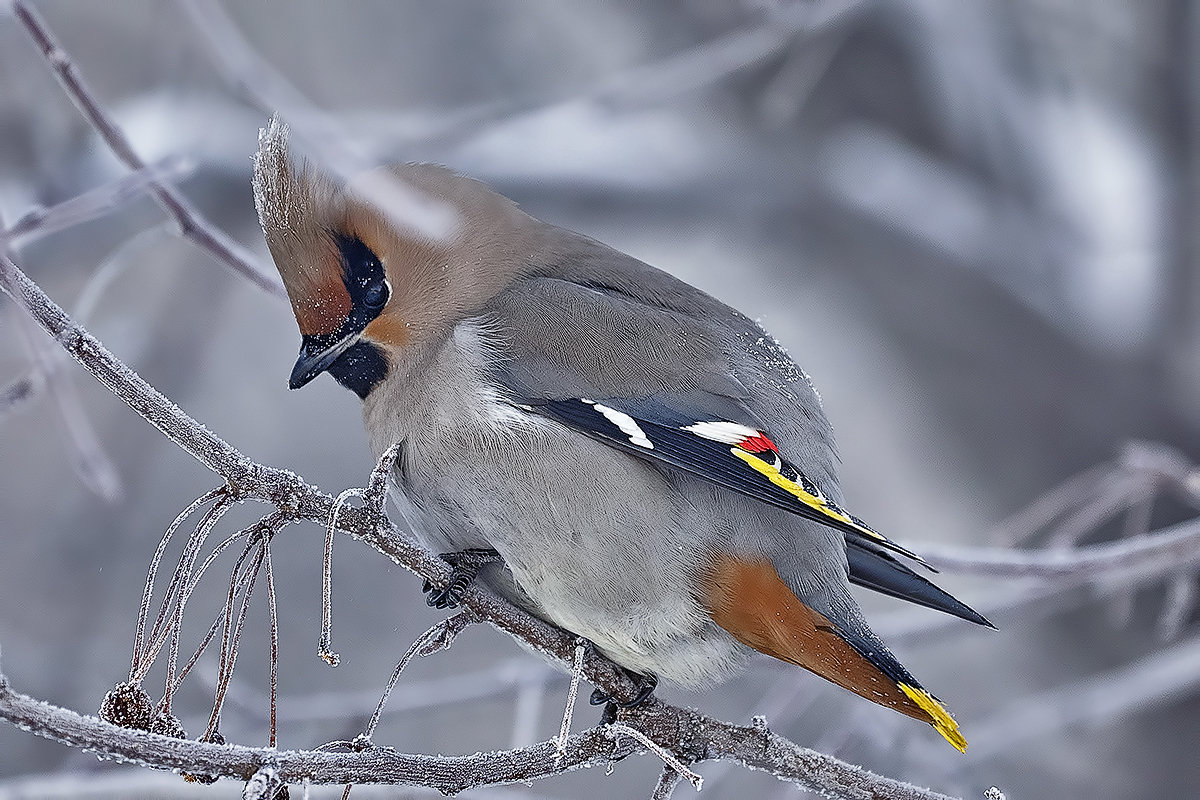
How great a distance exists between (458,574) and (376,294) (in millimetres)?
682

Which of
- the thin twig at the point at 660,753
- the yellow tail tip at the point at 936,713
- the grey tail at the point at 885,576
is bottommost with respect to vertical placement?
the thin twig at the point at 660,753

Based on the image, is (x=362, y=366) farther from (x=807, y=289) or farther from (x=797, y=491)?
(x=807, y=289)

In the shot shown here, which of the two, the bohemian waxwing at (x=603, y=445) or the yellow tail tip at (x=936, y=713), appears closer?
the yellow tail tip at (x=936, y=713)

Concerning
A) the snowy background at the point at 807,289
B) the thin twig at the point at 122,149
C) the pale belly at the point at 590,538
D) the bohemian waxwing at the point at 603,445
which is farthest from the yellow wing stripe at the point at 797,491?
the snowy background at the point at 807,289

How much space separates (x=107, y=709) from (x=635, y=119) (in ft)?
11.0

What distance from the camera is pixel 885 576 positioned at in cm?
234

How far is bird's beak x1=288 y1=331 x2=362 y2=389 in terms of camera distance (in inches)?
86.9

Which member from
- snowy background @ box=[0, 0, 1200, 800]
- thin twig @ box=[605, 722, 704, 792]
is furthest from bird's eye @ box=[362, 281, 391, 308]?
snowy background @ box=[0, 0, 1200, 800]

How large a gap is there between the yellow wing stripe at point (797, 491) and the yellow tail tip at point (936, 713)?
223mm

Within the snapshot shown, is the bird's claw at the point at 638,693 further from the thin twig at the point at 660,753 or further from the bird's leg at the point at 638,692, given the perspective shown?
the thin twig at the point at 660,753

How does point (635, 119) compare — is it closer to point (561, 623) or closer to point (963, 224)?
point (963, 224)

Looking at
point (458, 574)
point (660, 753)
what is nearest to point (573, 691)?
point (660, 753)

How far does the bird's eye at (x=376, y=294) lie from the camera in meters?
2.35

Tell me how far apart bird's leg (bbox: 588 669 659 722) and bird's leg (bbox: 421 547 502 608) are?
28 centimetres
